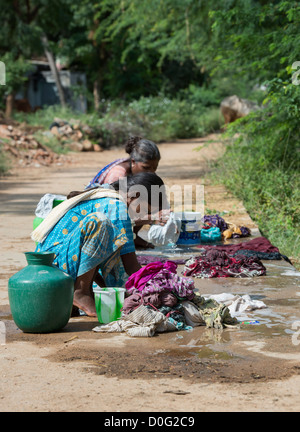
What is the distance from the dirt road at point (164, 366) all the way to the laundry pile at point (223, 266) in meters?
0.32

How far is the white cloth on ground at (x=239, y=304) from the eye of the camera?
5.06 m

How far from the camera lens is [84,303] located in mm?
5012

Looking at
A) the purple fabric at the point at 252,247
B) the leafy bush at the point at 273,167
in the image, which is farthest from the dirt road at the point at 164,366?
the leafy bush at the point at 273,167

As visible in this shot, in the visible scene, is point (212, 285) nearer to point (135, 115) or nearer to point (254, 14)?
point (254, 14)

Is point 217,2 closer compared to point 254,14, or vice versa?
point 254,14

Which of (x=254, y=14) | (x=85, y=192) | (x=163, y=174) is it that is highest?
(x=254, y=14)

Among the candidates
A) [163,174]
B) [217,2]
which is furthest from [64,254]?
[163,174]

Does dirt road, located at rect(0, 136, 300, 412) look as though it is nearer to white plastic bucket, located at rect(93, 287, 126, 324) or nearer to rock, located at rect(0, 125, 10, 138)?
white plastic bucket, located at rect(93, 287, 126, 324)

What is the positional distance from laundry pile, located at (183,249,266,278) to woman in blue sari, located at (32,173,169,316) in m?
1.31

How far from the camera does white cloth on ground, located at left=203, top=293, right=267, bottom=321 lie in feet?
16.6

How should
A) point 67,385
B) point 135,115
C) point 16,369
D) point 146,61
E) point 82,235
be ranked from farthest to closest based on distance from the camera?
point 146,61 < point 135,115 < point 82,235 < point 16,369 < point 67,385

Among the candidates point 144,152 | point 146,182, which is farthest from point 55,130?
point 146,182
